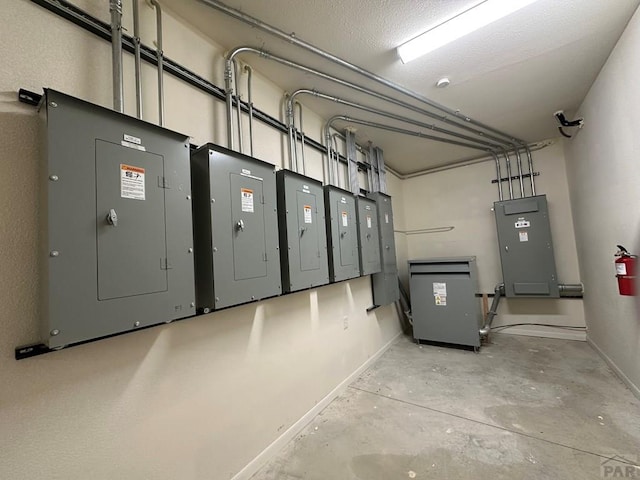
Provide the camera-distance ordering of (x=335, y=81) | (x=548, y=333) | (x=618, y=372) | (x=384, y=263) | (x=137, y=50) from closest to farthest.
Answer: (x=137, y=50)
(x=335, y=81)
(x=618, y=372)
(x=384, y=263)
(x=548, y=333)

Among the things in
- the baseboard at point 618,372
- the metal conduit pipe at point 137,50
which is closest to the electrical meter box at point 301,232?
the metal conduit pipe at point 137,50

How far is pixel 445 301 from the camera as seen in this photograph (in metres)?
3.32

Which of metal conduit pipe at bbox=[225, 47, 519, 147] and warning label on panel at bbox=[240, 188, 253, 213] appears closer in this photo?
warning label on panel at bbox=[240, 188, 253, 213]

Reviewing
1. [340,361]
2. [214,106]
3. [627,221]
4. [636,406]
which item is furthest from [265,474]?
[627,221]

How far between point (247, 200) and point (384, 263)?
199 centimetres

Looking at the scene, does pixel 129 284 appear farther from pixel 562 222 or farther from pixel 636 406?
pixel 562 222

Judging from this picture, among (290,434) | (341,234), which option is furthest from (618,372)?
(290,434)

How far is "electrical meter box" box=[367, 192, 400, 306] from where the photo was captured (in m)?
3.01

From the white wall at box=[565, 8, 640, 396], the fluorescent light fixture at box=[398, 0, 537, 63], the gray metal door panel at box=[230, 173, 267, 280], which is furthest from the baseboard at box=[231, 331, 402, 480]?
the fluorescent light fixture at box=[398, 0, 537, 63]

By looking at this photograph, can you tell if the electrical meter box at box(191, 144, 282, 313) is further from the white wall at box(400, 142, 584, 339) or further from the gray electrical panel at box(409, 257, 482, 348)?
the white wall at box(400, 142, 584, 339)

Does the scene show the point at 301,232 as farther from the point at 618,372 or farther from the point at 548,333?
the point at 548,333

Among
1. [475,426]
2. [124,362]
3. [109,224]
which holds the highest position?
[109,224]

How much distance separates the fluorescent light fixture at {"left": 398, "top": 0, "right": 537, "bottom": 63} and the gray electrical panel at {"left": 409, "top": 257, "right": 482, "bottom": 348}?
7.72ft

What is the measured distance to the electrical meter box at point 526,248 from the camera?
130 inches
